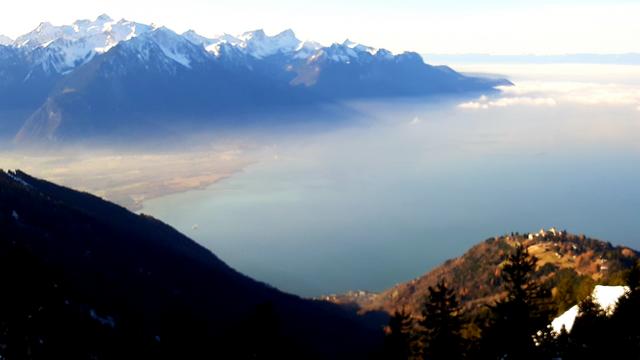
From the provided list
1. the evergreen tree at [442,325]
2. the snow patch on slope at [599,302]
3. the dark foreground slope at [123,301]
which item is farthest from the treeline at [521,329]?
the snow patch on slope at [599,302]

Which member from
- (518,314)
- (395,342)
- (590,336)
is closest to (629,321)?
(590,336)

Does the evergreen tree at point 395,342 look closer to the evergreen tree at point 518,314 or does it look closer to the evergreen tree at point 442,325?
the evergreen tree at point 442,325

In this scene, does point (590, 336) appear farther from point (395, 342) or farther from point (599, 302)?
point (599, 302)

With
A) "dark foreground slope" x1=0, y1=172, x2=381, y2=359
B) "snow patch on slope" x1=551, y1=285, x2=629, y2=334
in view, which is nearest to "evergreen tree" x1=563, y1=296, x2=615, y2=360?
"snow patch on slope" x1=551, y1=285, x2=629, y2=334

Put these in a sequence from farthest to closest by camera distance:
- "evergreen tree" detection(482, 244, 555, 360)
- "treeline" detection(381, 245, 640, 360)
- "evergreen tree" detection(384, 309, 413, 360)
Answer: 1. "evergreen tree" detection(384, 309, 413, 360)
2. "treeline" detection(381, 245, 640, 360)
3. "evergreen tree" detection(482, 244, 555, 360)

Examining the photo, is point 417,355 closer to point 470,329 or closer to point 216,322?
point 470,329

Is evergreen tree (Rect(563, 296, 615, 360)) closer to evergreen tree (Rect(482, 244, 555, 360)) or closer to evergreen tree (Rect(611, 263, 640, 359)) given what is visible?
evergreen tree (Rect(611, 263, 640, 359))

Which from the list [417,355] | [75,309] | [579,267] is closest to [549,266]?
[579,267]
